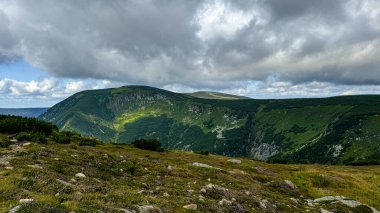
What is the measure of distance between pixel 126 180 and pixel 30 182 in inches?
259

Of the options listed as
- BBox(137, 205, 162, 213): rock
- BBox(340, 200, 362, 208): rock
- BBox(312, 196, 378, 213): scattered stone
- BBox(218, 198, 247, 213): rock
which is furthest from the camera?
BBox(312, 196, 378, 213): scattered stone

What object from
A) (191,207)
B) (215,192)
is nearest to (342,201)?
(215,192)

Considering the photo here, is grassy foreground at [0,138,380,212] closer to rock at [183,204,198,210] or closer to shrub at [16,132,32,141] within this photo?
rock at [183,204,198,210]

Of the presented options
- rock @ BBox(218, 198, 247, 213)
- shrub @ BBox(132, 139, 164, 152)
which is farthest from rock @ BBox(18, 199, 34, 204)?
shrub @ BBox(132, 139, 164, 152)

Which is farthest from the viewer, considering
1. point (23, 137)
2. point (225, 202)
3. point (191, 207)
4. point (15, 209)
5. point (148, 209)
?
point (23, 137)

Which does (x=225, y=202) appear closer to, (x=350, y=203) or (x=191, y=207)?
(x=191, y=207)

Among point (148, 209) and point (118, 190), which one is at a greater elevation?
point (118, 190)

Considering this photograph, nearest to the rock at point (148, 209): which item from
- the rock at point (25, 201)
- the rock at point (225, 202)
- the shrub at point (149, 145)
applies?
the rock at point (25, 201)

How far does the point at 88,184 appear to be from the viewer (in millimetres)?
17359

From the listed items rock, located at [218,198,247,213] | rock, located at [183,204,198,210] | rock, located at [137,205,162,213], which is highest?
rock, located at [137,205,162,213]

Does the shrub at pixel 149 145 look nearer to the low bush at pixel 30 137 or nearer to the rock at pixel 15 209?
the low bush at pixel 30 137

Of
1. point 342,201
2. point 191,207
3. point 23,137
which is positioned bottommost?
point 342,201

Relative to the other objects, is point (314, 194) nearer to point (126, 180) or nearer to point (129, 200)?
point (126, 180)

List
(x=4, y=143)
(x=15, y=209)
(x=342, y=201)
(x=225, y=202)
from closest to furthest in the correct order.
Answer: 1. (x=15, y=209)
2. (x=225, y=202)
3. (x=4, y=143)
4. (x=342, y=201)
